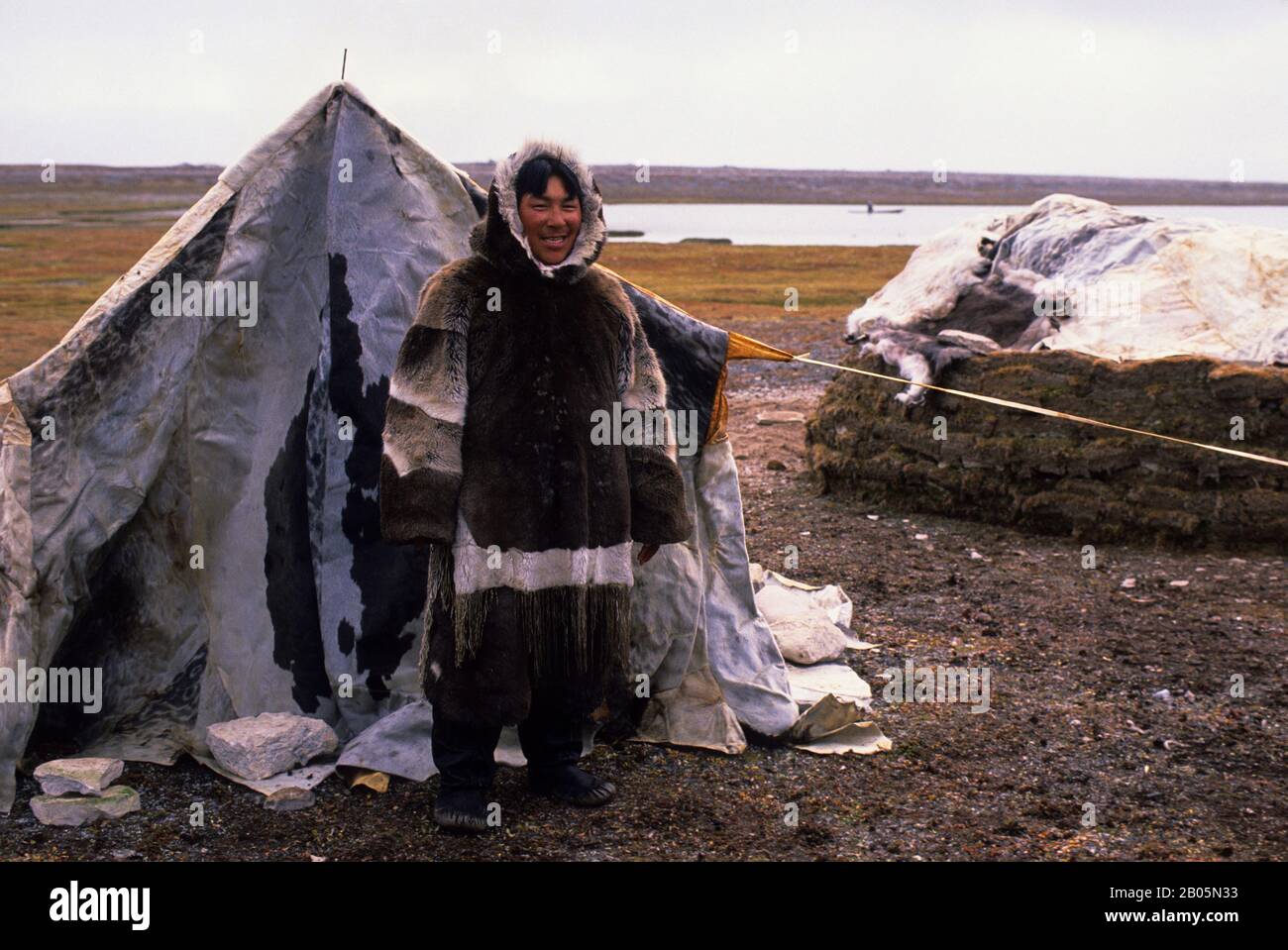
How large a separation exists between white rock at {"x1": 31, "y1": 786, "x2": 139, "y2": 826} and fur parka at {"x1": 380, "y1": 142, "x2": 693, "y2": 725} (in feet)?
3.65

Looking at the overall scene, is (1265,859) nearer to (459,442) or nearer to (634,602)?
(634,602)

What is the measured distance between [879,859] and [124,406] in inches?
116

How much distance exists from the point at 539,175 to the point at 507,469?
850 millimetres

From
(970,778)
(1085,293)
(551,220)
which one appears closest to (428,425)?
(551,220)

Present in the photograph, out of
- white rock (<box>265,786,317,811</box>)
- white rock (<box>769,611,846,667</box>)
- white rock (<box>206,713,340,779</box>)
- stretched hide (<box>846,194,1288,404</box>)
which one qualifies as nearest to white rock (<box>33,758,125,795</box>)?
white rock (<box>206,713,340,779</box>)

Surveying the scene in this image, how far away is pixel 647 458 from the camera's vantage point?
4.11m

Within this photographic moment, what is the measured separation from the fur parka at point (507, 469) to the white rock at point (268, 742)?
2.48 ft

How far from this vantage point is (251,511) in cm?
472

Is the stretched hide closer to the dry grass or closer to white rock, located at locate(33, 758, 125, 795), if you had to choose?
white rock, located at locate(33, 758, 125, 795)

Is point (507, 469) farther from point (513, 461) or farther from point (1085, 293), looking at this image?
point (1085, 293)

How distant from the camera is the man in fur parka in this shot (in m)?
3.76

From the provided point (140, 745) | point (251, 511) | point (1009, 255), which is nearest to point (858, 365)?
point (1009, 255)

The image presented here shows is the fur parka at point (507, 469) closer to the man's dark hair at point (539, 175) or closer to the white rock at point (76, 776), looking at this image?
the man's dark hair at point (539, 175)

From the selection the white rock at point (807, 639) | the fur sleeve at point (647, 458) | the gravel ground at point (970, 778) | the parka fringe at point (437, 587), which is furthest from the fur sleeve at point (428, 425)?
the white rock at point (807, 639)
